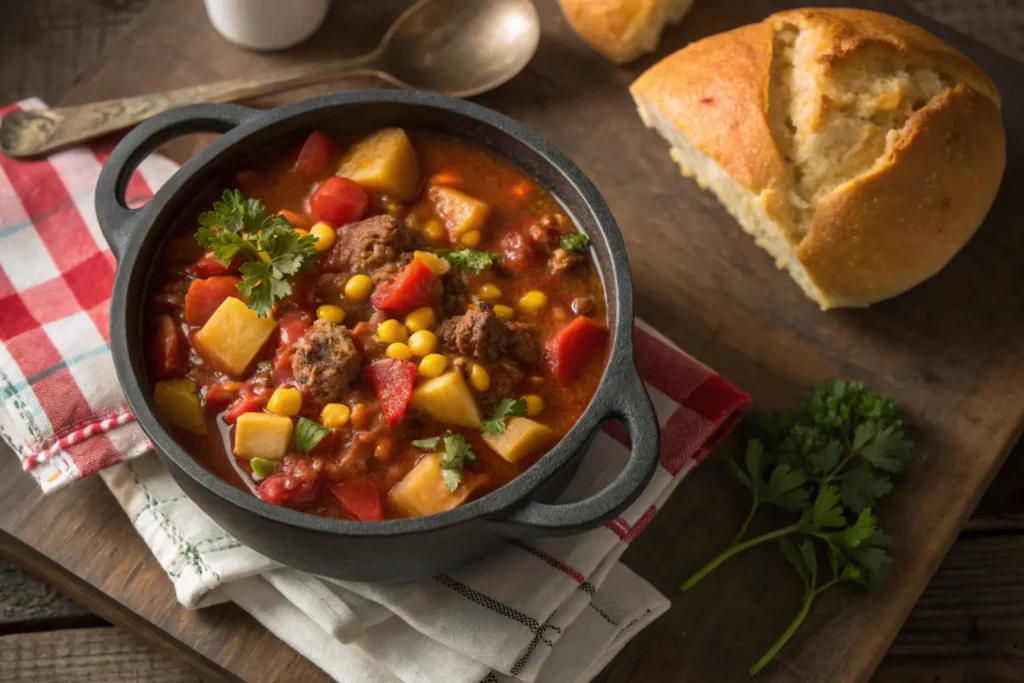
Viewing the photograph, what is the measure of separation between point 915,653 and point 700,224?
5.61ft

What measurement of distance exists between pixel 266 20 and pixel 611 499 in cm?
240

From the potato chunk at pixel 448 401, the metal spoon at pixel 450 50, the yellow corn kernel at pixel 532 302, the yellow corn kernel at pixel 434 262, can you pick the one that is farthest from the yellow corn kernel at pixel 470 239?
the metal spoon at pixel 450 50

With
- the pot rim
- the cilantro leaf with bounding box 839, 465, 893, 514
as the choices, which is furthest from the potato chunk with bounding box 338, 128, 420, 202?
the cilantro leaf with bounding box 839, 465, 893, 514

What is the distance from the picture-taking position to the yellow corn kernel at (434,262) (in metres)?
3.17

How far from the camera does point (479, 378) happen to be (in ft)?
9.94

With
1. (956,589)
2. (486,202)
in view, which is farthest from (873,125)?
(956,589)

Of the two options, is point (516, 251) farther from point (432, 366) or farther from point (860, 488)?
point (860, 488)

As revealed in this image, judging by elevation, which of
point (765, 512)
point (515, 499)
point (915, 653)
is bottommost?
point (915, 653)

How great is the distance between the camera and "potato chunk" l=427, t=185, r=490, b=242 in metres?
3.34

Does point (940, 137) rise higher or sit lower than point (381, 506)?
higher

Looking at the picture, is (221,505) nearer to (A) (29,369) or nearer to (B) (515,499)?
(B) (515,499)

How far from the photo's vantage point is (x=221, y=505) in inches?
113

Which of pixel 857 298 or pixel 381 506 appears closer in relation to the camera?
pixel 381 506

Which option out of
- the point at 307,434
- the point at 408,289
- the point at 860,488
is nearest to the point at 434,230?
the point at 408,289
